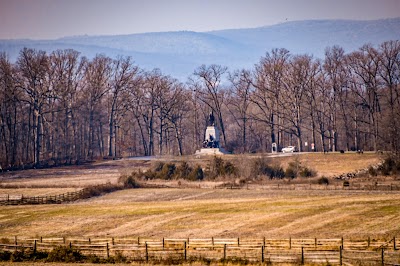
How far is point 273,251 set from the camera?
43.2 metres

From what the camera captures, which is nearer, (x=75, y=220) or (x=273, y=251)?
(x=273, y=251)

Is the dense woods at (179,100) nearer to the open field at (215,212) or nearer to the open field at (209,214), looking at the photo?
the open field at (215,212)

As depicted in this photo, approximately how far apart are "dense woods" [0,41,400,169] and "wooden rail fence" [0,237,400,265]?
62.0m

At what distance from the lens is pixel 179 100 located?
130 meters

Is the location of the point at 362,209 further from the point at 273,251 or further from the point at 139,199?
the point at 139,199

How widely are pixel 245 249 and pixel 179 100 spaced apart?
87596 millimetres

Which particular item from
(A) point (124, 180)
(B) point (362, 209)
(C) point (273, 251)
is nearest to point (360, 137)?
(A) point (124, 180)

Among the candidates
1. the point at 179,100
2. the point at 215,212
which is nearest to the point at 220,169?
the point at 215,212

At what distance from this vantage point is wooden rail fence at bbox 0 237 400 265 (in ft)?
132

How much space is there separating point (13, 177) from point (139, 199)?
3126 cm

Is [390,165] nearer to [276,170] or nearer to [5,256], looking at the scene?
[276,170]

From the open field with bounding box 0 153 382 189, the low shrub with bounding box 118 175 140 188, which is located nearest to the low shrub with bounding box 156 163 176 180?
the open field with bounding box 0 153 382 189

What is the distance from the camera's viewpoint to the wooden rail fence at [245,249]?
40.3 m

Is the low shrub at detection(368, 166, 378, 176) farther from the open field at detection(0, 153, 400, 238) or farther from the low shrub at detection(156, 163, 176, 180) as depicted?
the low shrub at detection(156, 163, 176, 180)
